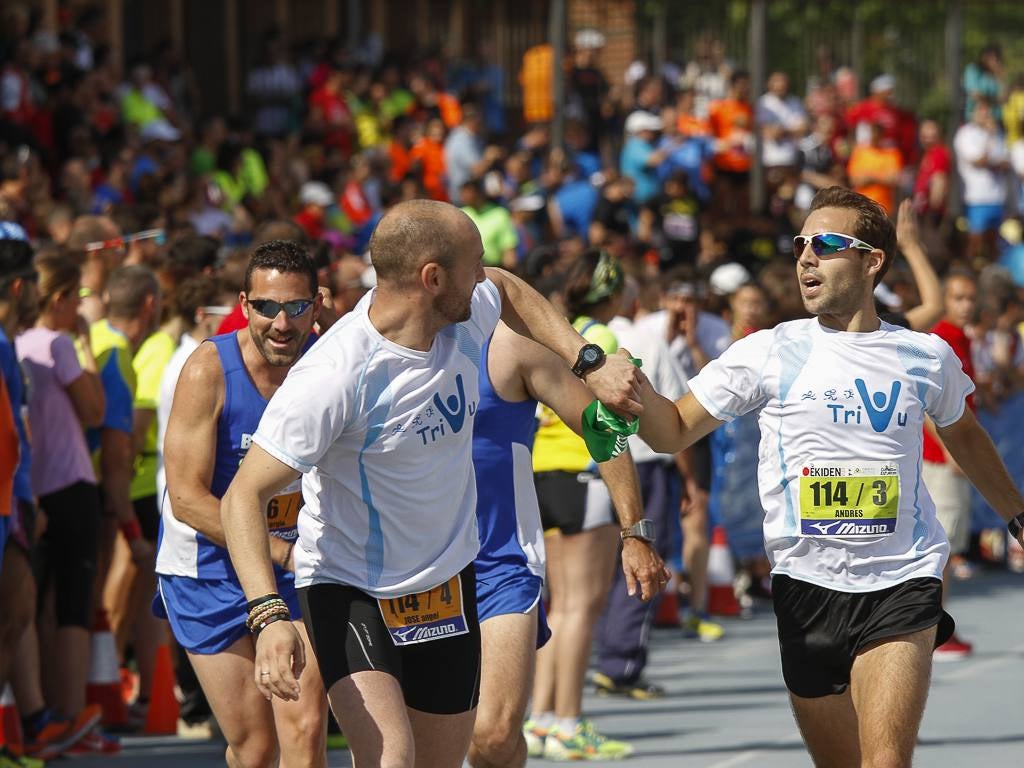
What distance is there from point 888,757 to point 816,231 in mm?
1529

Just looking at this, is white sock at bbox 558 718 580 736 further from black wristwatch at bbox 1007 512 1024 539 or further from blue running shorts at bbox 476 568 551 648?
black wristwatch at bbox 1007 512 1024 539

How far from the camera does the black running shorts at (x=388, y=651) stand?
5.07 m

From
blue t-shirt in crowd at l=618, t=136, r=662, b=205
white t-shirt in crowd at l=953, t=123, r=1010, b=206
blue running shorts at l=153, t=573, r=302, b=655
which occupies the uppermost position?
blue running shorts at l=153, t=573, r=302, b=655

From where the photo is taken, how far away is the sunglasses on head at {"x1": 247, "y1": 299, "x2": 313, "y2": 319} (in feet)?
19.3

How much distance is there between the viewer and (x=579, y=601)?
851cm

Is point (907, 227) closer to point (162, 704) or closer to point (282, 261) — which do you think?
point (282, 261)

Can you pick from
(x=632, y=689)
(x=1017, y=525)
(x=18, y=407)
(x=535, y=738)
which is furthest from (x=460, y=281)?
(x=632, y=689)

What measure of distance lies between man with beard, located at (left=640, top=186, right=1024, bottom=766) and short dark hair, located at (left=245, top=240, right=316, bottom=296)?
1.22m

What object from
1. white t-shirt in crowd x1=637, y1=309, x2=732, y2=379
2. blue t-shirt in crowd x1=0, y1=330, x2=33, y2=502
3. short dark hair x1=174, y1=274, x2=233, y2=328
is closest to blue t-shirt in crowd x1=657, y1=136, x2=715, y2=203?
white t-shirt in crowd x1=637, y1=309, x2=732, y2=379

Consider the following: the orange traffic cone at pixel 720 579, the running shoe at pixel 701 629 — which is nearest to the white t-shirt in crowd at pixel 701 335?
the orange traffic cone at pixel 720 579

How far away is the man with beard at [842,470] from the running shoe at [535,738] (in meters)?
3.13

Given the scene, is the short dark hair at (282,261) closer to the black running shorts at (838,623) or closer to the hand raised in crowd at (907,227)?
the black running shorts at (838,623)

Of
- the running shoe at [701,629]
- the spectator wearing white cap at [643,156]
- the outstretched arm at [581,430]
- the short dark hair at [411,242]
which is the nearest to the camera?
the short dark hair at [411,242]

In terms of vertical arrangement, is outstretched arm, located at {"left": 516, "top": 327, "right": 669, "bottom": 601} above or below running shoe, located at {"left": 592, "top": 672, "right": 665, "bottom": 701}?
above
